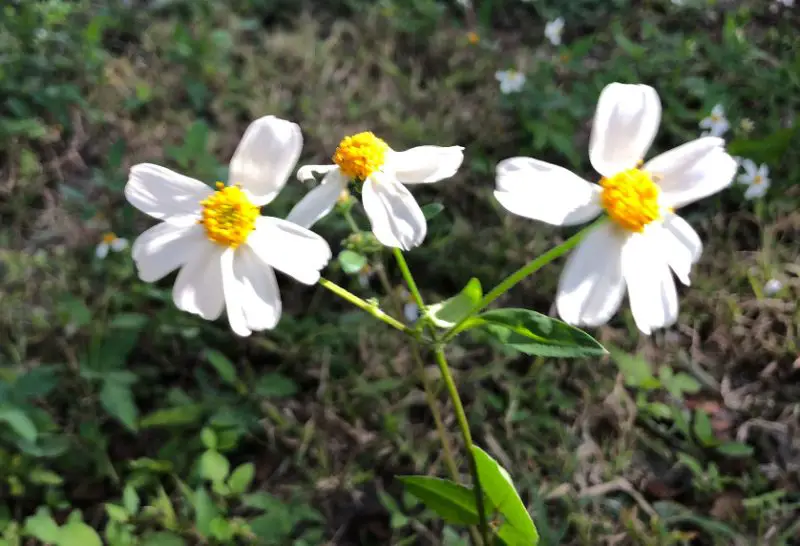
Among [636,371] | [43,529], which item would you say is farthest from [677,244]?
[43,529]

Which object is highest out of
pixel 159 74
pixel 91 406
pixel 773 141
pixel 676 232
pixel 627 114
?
pixel 627 114

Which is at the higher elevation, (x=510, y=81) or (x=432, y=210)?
(x=432, y=210)

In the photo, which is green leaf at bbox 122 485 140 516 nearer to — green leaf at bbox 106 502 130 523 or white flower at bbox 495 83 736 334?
green leaf at bbox 106 502 130 523

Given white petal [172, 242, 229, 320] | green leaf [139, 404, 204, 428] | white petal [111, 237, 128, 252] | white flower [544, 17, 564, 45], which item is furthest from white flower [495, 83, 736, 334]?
white flower [544, 17, 564, 45]

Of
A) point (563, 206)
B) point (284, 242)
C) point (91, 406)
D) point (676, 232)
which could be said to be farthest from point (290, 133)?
point (91, 406)

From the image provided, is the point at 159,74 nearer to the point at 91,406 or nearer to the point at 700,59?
the point at 91,406

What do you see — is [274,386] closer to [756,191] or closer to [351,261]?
[351,261]
